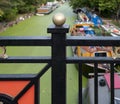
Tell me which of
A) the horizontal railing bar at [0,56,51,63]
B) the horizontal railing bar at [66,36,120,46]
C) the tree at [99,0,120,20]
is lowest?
the tree at [99,0,120,20]

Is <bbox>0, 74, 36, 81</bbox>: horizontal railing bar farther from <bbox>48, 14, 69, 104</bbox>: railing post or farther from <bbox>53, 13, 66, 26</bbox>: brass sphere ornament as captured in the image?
<bbox>53, 13, 66, 26</bbox>: brass sphere ornament

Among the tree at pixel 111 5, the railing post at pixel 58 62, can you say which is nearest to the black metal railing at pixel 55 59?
the railing post at pixel 58 62

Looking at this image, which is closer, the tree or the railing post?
the railing post

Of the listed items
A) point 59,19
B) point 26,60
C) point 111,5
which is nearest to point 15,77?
point 26,60

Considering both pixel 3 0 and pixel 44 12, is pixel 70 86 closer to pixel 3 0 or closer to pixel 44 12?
pixel 3 0

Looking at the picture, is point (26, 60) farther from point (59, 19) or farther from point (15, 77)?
point (59, 19)

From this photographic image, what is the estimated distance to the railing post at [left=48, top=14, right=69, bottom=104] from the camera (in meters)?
1.20

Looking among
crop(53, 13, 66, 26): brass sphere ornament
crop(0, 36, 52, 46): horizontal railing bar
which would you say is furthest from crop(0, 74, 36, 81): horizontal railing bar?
crop(53, 13, 66, 26): brass sphere ornament

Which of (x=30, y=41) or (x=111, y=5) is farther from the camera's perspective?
(x=111, y=5)

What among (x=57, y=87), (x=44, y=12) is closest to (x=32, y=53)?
(x=57, y=87)

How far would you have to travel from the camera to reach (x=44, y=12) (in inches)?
933

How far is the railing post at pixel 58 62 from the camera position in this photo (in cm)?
120

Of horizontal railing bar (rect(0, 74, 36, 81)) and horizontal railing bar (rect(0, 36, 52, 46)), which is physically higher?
horizontal railing bar (rect(0, 36, 52, 46))

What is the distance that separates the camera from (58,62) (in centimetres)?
A: 125
